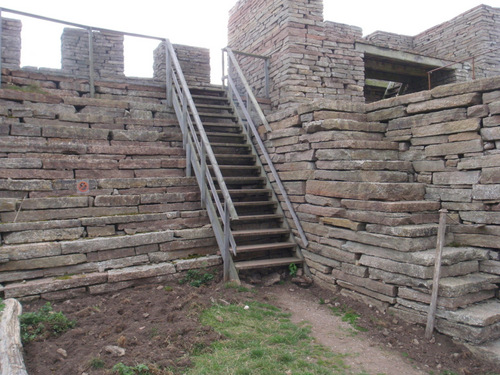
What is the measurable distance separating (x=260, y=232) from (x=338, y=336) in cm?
214

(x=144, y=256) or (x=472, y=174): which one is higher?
(x=472, y=174)

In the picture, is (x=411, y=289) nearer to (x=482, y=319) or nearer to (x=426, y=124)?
(x=482, y=319)

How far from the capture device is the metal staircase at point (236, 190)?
568cm

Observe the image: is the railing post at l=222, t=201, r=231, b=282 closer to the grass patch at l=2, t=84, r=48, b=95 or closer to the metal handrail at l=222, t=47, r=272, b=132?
the metal handrail at l=222, t=47, r=272, b=132

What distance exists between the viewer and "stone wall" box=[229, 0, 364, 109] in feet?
27.5

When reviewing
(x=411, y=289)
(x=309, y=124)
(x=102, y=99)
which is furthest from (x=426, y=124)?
(x=102, y=99)

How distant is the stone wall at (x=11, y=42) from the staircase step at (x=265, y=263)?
7664 mm

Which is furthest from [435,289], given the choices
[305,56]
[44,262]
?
[305,56]

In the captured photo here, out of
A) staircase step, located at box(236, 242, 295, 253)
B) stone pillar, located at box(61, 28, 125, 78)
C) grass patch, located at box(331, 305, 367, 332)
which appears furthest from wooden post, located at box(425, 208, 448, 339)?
stone pillar, located at box(61, 28, 125, 78)

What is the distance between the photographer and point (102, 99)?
6992 millimetres

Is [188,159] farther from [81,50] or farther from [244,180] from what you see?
[81,50]

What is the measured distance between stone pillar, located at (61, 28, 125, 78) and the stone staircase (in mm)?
3427

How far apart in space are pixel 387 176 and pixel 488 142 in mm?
1199

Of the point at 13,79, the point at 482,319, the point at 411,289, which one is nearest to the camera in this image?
the point at 482,319
